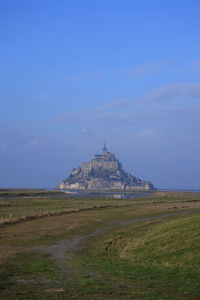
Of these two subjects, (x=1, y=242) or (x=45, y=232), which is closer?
(x=1, y=242)

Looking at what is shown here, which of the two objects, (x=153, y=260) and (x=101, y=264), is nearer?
(x=101, y=264)

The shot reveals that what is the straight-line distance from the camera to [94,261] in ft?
71.6

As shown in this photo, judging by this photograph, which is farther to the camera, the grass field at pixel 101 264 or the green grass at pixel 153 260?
the green grass at pixel 153 260

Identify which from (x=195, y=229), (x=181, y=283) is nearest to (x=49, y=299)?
(x=181, y=283)

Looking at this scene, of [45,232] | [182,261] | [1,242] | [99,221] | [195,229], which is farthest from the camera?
[99,221]

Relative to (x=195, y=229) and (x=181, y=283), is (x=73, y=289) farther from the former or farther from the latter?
(x=195, y=229)

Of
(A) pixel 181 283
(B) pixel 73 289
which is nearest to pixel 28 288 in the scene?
(B) pixel 73 289

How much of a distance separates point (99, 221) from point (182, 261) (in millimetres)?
27396

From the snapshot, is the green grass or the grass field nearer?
the grass field

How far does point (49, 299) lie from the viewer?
42.0ft

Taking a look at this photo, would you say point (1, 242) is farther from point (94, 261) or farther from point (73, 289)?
point (73, 289)

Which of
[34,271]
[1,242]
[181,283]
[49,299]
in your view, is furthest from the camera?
[1,242]

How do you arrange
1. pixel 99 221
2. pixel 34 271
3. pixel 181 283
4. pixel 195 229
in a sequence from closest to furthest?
1. pixel 181 283
2. pixel 34 271
3. pixel 195 229
4. pixel 99 221

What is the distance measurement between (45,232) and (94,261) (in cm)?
1614
